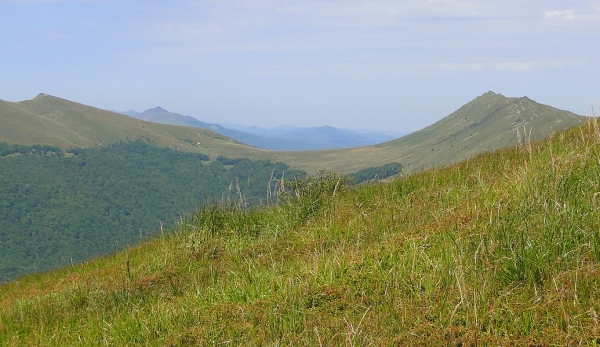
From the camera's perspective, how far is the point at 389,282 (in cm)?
554

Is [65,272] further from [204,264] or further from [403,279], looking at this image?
[403,279]

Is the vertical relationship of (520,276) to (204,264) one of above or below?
above

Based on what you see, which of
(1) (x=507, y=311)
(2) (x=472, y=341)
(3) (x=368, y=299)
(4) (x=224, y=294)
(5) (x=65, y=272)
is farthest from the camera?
(5) (x=65, y=272)

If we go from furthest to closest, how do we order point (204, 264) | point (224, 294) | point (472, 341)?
1. point (204, 264)
2. point (224, 294)
3. point (472, 341)

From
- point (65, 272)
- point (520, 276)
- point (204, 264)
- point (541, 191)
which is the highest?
point (541, 191)

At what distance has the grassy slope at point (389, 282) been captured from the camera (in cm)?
451

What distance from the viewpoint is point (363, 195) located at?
1104cm

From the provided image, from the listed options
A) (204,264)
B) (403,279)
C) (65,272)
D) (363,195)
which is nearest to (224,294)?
(403,279)

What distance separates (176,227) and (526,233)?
8.31 meters

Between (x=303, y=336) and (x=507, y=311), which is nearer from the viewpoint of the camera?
(x=507, y=311)

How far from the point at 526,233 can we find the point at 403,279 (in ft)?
4.52

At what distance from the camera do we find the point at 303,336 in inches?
195

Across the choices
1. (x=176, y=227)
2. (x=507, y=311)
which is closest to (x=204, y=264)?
(x=176, y=227)

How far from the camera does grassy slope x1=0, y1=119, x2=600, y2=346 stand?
177 inches
